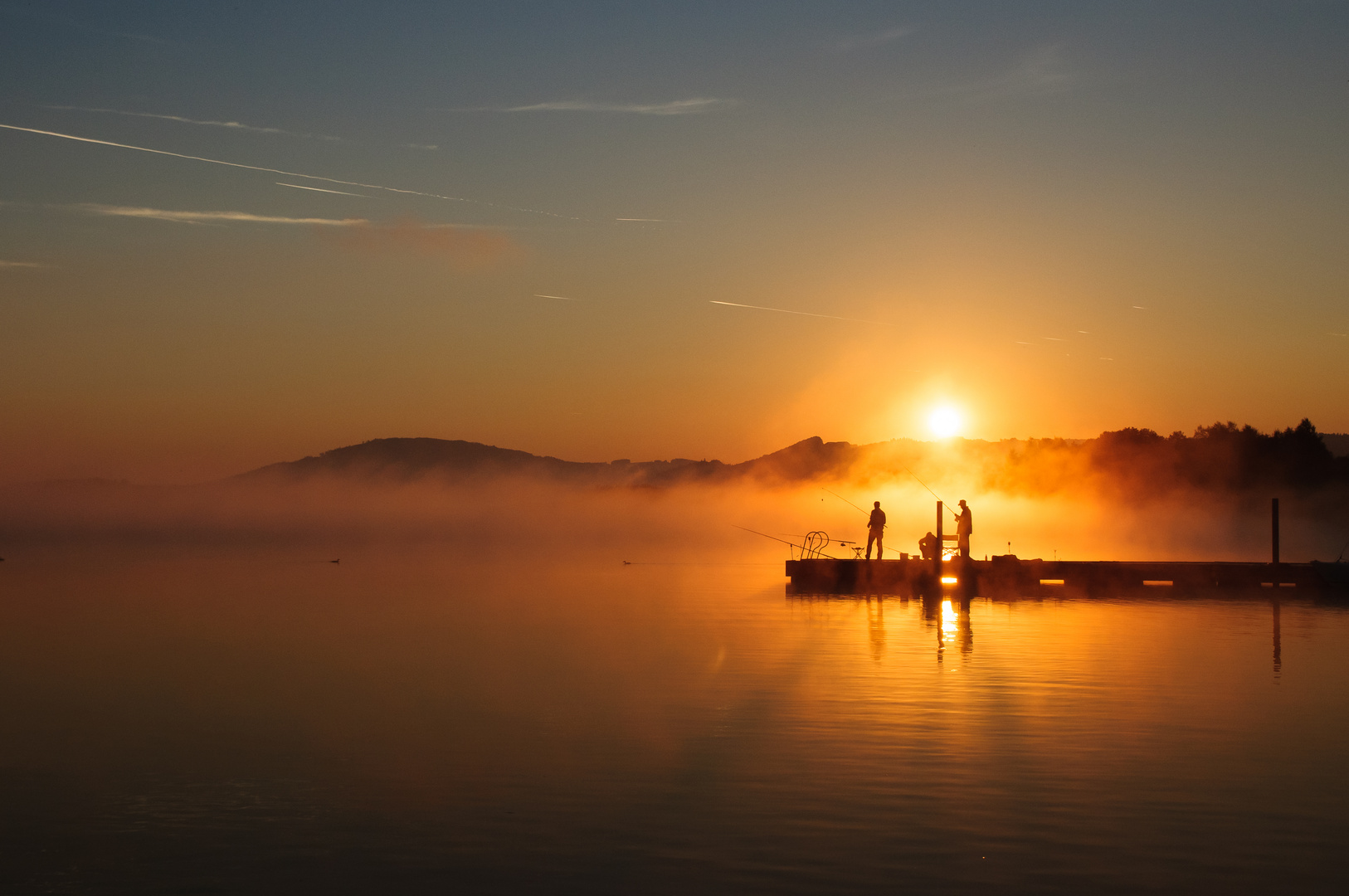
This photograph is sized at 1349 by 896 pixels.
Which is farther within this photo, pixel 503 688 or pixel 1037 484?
pixel 1037 484

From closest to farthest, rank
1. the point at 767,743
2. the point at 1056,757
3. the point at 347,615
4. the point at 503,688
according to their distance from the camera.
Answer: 1. the point at 1056,757
2. the point at 767,743
3. the point at 503,688
4. the point at 347,615

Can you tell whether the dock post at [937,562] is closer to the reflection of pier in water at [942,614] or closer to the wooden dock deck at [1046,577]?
the wooden dock deck at [1046,577]

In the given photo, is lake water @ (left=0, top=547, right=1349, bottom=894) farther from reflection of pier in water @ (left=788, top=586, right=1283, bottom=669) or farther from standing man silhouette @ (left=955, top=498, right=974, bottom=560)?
standing man silhouette @ (left=955, top=498, right=974, bottom=560)

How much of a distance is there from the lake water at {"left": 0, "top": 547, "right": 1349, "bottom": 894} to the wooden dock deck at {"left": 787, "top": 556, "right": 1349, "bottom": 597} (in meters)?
13.0

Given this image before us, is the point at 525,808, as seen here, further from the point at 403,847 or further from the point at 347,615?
the point at 347,615

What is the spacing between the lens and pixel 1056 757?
13.6 m

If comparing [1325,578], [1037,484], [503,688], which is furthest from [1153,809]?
[1037,484]

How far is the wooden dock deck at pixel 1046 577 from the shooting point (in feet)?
137

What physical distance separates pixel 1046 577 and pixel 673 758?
31825 millimetres

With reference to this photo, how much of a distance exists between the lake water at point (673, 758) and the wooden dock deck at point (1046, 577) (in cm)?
1295

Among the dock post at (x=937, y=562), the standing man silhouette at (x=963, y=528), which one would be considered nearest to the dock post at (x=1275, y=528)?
the standing man silhouette at (x=963, y=528)

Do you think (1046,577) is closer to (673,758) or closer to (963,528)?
(963,528)

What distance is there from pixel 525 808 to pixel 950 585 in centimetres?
3244

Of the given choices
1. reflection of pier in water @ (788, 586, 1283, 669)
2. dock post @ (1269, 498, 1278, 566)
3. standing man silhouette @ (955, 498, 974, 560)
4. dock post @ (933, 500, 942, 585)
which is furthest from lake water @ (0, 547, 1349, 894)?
dock post @ (1269, 498, 1278, 566)
